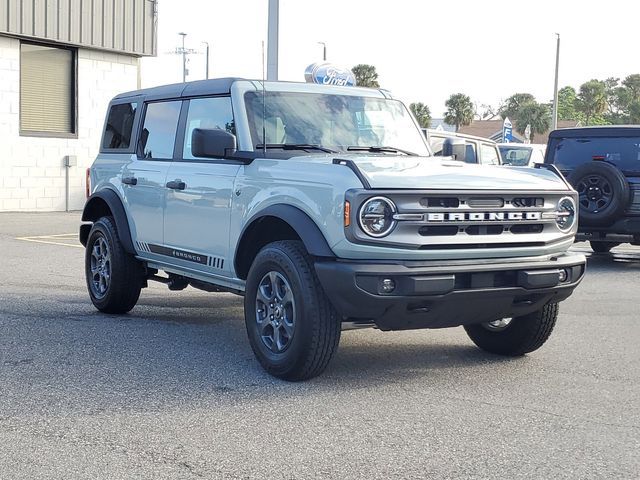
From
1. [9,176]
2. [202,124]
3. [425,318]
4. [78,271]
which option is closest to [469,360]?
[425,318]

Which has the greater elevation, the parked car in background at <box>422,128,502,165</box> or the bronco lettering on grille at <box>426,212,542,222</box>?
the parked car in background at <box>422,128,502,165</box>

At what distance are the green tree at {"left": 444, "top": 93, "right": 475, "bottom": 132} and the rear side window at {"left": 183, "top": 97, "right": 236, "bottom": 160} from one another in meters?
65.7

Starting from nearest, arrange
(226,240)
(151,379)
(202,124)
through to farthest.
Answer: (151,379) → (226,240) → (202,124)

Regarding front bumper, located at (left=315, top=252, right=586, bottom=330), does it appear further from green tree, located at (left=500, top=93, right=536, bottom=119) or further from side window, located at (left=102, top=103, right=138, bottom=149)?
green tree, located at (left=500, top=93, right=536, bottom=119)

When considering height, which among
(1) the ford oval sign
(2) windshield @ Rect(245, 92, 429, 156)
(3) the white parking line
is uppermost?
(1) the ford oval sign

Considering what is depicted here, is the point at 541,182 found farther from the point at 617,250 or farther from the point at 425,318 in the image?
the point at 617,250

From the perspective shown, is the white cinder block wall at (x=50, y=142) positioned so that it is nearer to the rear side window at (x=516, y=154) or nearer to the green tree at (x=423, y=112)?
the rear side window at (x=516, y=154)

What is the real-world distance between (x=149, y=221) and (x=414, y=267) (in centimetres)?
291

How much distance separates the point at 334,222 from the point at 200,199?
1675 mm

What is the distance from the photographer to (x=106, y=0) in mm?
22094

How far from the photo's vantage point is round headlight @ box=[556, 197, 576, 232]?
630cm

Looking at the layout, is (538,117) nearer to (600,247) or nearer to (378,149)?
(600,247)

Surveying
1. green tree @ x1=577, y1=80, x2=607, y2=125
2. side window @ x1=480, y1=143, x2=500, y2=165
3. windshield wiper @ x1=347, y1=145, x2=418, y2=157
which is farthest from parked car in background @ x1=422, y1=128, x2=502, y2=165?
green tree @ x1=577, y1=80, x2=607, y2=125

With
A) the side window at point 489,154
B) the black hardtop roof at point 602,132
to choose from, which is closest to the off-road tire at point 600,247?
the black hardtop roof at point 602,132
